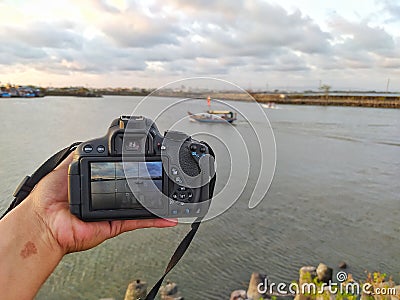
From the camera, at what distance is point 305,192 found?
6902mm

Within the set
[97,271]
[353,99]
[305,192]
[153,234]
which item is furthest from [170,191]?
[353,99]

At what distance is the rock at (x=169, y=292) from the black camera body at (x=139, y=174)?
2938mm

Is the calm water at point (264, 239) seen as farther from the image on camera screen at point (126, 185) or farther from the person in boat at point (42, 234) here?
the person in boat at point (42, 234)

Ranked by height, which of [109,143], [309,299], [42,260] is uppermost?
[109,143]

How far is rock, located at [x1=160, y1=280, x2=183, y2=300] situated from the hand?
288cm

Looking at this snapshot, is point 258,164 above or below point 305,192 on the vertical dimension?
above

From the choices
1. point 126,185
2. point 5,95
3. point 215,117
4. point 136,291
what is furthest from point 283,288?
point 5,95

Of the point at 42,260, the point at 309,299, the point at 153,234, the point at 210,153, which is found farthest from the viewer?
the point at 153,234

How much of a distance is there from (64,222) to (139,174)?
187 mm

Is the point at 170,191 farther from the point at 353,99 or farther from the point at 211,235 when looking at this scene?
the point at 353,99

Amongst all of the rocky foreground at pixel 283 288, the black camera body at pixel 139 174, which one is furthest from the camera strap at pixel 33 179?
the rocky foreground at pixel 283 288

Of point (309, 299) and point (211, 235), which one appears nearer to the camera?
point (309, 299)

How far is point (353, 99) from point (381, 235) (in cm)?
3544

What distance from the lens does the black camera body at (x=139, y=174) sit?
76 cm
